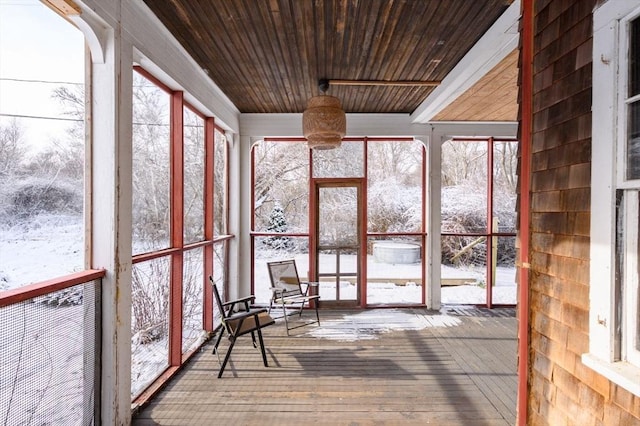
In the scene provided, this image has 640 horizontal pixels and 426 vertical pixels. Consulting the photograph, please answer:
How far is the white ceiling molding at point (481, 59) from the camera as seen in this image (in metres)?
2.60

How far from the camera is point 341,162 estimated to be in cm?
568

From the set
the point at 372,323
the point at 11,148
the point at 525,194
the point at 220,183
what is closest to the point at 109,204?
the point at 11,148

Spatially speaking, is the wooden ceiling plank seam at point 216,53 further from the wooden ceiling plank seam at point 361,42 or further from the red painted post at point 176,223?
the wooden ceiling plank seam at point 361,42

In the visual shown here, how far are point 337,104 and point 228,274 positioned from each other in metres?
3.29

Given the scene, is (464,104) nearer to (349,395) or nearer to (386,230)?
(386,230)

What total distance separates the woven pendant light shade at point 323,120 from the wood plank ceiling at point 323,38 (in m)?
0.48

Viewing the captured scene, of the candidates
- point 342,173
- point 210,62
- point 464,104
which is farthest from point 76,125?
point 464,104

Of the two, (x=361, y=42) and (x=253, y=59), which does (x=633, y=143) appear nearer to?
(x=361, y=42)

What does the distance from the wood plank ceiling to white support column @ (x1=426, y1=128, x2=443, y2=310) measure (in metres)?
1.55

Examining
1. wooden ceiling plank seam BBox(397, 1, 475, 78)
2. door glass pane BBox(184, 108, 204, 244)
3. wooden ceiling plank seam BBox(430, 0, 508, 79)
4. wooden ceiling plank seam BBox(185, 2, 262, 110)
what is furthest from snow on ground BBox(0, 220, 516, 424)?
wooden ceiling plank seam BBox(430, 0, 508, 79)

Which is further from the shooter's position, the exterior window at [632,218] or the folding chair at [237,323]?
the folding chair at [237,323]

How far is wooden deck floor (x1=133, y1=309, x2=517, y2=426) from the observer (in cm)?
263

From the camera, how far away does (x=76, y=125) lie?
83.3 inches

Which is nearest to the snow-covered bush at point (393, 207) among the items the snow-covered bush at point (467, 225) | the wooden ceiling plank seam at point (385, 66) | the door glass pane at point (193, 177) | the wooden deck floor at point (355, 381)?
the snow-covered bush at point (467, 225)
